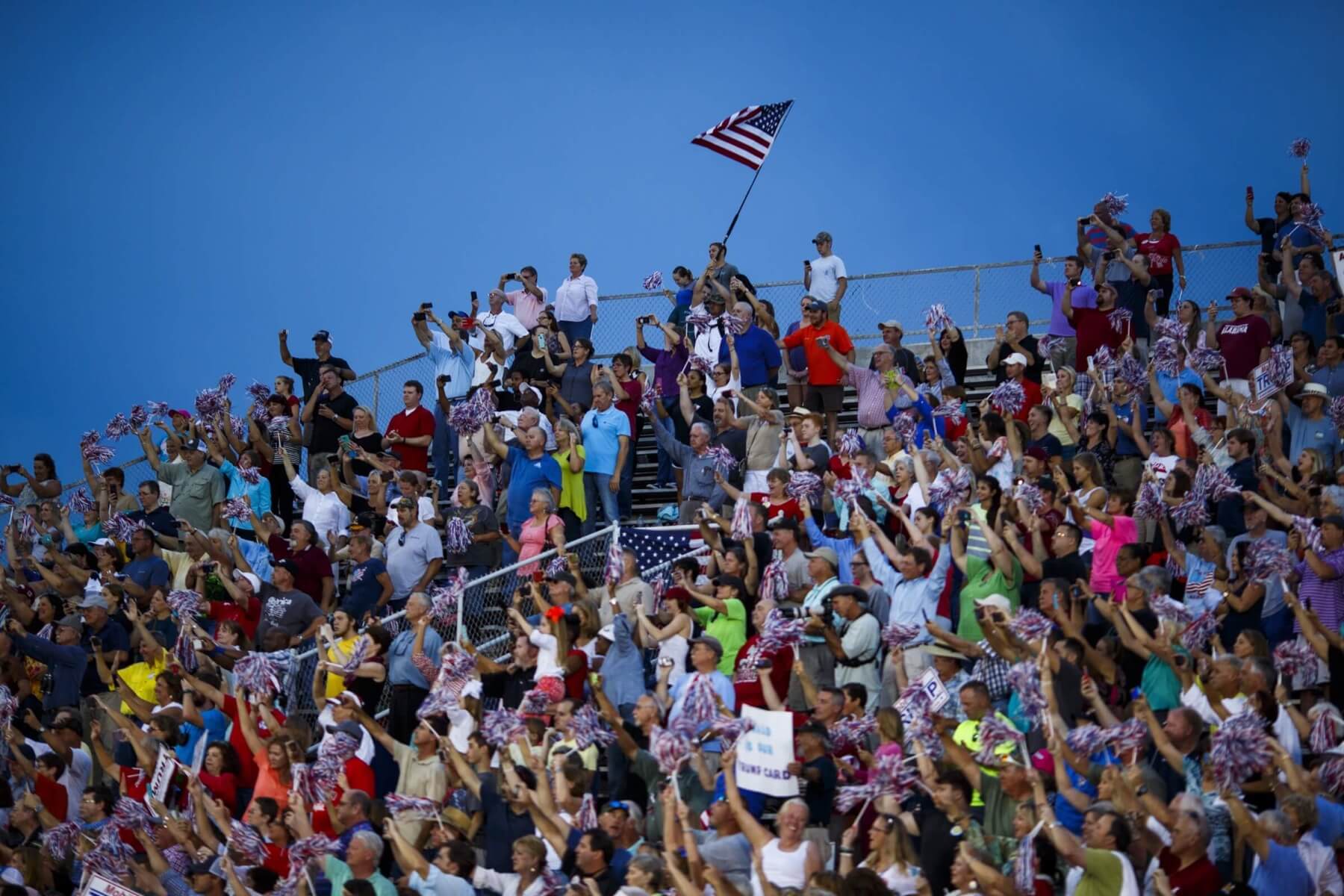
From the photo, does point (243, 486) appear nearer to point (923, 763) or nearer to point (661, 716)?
point (661, 716)

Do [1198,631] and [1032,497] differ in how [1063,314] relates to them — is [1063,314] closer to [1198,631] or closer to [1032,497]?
[1032,497]

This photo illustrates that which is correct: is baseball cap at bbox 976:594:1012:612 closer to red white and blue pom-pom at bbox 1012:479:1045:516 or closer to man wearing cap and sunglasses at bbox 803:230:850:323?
red white and blue pom-pom at bbox 1012:479:1045:516

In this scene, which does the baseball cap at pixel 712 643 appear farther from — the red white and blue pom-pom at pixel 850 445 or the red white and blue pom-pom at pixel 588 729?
the red white and blue pom-pom at pixel 850 445

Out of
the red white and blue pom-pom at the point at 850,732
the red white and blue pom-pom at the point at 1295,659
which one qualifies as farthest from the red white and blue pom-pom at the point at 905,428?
the red white and blue pom-pom at the point at 1295,659

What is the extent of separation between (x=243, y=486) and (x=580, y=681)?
569cm

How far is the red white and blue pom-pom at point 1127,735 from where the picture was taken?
998 centimetres

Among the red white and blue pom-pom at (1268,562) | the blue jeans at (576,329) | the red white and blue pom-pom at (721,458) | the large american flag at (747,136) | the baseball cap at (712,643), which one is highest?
the large american flag at (747,136)

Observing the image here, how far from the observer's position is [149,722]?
13789 millimetres

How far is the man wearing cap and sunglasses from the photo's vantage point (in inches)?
778

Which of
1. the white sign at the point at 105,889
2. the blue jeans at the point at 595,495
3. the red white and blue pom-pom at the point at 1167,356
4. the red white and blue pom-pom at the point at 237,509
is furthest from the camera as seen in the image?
the red white and blue pom-pom at the point at 237,509

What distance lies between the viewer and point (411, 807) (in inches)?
441

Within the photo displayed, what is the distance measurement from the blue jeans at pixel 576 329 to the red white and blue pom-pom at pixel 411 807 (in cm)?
868

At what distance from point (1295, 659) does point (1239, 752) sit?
1.61 metres

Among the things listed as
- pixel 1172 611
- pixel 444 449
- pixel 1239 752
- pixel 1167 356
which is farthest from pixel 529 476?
pixel 1239 752
